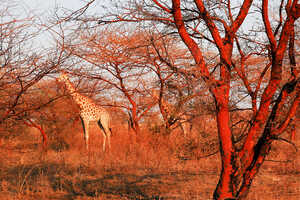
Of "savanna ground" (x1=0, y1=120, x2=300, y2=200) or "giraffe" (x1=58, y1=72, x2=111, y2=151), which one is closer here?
"savanna ground" (x1=0, y1=120, x2=300, y2=200)

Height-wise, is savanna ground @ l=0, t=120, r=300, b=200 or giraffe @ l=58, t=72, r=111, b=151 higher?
giraffe @ l=58, t=72, r=111, b=151

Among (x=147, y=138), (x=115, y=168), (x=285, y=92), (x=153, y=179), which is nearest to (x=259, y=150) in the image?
(x=285, y=92)

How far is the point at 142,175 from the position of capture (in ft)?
20.0

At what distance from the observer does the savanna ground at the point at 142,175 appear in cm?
478

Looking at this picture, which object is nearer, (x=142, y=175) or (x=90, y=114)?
(x=142, y=175)

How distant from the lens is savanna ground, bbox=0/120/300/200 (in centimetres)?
478

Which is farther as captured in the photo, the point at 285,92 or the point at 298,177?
the point at 298,177

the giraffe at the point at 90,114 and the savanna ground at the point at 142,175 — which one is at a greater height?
the giraffe at the point at 90,114

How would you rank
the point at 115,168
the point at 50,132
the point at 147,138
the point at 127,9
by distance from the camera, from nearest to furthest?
the point at 127,9, the point at 115,168, the point at 147,138, the point at 50,132

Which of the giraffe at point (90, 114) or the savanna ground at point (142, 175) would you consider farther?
the giraffe at point (90, 114)

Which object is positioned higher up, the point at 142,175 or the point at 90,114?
the point at 90,114

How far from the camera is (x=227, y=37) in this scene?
358 cm

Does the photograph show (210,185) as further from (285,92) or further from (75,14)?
(75,14)

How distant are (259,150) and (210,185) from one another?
2348 millimetres
